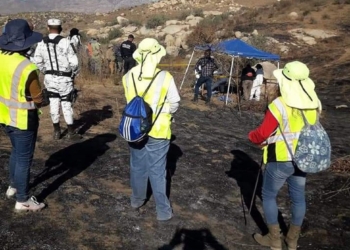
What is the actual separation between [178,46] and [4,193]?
21516 mm

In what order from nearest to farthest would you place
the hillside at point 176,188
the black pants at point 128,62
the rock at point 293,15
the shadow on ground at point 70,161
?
the hillside at point 176,188 → the shadow on ground at point 70,161 → the black pants at point 128,62 → the rock at point 293,15

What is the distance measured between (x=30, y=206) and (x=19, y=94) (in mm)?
1222

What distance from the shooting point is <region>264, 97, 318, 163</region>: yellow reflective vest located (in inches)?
154

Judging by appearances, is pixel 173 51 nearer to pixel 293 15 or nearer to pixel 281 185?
pixel 293 15

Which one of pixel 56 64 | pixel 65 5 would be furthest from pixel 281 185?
pixel 65 5

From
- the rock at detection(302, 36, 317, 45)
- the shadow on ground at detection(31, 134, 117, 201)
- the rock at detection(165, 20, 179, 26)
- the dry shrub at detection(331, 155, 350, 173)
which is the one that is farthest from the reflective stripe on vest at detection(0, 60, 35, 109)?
the rock at detection(165, 20, 179, 26)

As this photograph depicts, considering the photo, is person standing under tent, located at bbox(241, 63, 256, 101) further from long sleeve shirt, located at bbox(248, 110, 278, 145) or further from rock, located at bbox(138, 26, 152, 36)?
rock, located at bbox(138, 26, 152, 36)

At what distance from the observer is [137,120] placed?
4188 millimetres

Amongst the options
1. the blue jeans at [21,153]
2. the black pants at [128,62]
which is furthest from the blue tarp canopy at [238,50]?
the blue jeans at [21,153]

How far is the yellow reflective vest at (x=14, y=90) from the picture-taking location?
4.09 meters

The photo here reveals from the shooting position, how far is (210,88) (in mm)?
13305

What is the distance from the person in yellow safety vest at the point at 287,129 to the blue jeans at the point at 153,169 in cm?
97

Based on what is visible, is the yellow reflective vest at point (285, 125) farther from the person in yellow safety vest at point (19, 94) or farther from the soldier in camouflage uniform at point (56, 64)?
the soldier in camouflage uniform at point (56, 64)

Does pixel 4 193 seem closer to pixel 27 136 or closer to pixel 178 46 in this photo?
pixel 27 136
